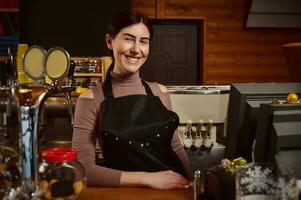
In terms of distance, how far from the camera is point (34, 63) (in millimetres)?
2480

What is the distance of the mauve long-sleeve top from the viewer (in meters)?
1.49

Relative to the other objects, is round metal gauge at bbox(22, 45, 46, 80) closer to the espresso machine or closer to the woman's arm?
the woman's arm

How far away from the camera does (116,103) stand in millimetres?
1712

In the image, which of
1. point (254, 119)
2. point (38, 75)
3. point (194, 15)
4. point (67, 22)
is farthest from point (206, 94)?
point (194, 15)

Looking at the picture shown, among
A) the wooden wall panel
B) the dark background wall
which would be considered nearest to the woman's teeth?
the dark background wall

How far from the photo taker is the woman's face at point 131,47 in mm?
1746

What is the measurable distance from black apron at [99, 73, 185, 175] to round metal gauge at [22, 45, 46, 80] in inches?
32.1

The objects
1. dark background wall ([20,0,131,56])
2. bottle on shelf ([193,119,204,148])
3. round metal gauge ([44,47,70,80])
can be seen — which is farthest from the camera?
dark background wall ([20,0,131,56])

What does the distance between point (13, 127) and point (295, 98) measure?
735mm

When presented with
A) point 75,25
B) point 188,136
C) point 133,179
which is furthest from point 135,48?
point 75,25

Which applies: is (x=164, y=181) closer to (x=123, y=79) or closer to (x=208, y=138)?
(x=123, y=79)

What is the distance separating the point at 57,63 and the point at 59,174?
1457mm

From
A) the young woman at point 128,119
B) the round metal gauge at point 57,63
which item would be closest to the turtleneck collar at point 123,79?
the young woman at point 128,119

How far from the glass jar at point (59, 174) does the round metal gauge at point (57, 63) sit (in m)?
1.36
